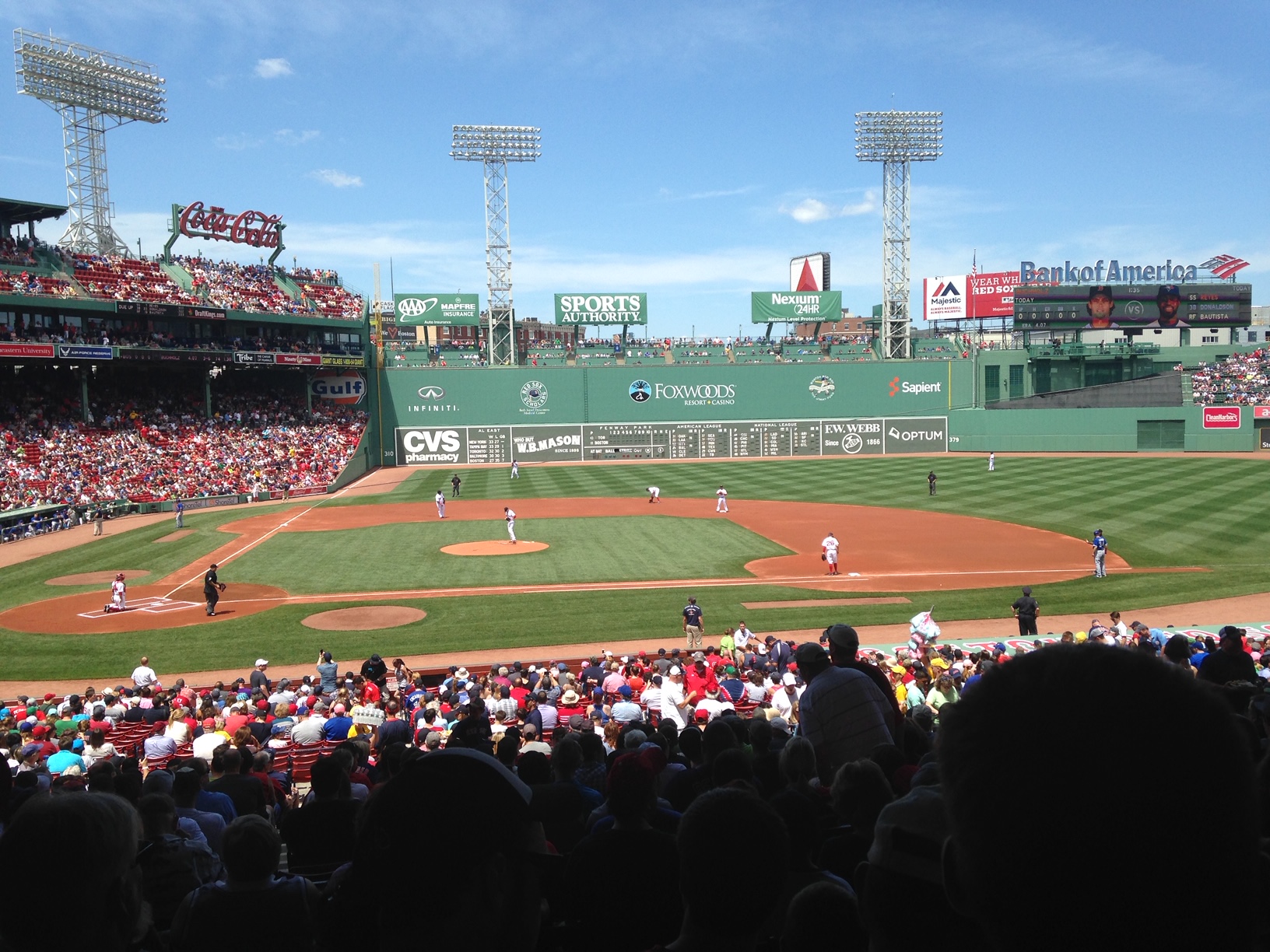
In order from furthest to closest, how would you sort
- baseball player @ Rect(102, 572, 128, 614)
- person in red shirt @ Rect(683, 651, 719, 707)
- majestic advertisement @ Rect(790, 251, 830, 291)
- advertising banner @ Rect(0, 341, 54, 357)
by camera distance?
majestic advertisement @ Rect(790, 251, 830, 291)
advertising banner @ Rect(0, 341, 54, 357)
baseball player @ Rect(102, 572, 128, 614)
person in red shirt @ Rect(683, 651, 719, 707)

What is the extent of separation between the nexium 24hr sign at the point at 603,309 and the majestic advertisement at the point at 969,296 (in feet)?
88.8

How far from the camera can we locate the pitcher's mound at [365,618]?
22234 mm

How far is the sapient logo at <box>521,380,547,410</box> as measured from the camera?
222 ft

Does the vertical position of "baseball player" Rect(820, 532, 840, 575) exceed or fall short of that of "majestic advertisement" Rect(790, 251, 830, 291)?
it falls short

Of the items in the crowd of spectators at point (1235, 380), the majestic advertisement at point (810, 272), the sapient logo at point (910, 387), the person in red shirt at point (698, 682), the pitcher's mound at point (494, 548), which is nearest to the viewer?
the person in red shirt at point (698, 682)

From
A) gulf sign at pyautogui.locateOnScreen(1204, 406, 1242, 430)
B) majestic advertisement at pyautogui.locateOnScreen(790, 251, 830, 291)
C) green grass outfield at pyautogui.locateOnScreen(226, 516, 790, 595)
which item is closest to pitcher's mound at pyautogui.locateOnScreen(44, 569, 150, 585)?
green grass outfield at pyautogui.locateOnScreen(226, 516, 790, 595)

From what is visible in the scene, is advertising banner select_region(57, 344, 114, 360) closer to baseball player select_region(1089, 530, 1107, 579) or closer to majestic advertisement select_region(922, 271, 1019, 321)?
baseball player select_region(1089, 530, 1107, 579)

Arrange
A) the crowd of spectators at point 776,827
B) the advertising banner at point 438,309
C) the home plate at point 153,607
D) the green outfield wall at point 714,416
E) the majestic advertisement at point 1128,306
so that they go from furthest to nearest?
the majestic advertisement at point 1128,306 → the advertising banner at point 438,309 → the green outfield wall at point 714,416 → the home plate at point 153,607 → the crowd of spectators at point 776,827

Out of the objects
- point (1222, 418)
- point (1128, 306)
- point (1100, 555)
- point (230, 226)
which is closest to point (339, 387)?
point (230, 226)

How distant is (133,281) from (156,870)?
5726 cm

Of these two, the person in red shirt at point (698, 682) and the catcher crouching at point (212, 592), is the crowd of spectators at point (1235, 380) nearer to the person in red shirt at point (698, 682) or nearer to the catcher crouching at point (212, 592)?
the person in red shirt at point (698, 682)

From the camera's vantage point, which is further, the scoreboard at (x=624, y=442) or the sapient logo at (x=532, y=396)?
the sapient logo at (x=532, y=396)

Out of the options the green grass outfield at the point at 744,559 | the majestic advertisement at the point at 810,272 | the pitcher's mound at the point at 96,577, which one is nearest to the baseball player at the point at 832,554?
the green grass outfield at the point at 744,559

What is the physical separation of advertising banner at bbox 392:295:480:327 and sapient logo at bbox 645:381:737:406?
16.8 meters
